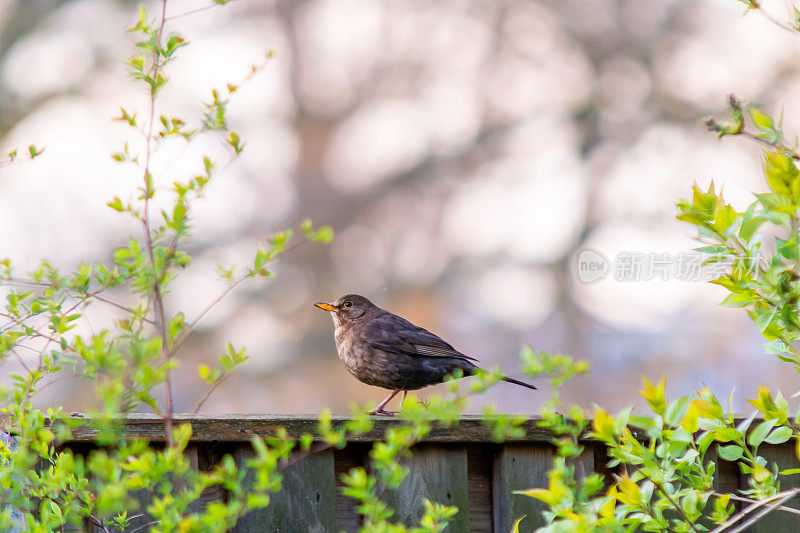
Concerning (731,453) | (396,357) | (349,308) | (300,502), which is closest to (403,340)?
(396,357)

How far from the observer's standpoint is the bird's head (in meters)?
4.96

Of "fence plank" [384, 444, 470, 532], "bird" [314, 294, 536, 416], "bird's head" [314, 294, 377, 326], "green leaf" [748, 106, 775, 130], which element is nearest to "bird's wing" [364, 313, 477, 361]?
"bird" [314, 294, 536, 416]

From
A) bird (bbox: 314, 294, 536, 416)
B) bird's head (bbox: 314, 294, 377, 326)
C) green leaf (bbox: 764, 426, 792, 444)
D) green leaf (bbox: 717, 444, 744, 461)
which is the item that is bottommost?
green leaf (bbox: 717, 444, 744, 461)

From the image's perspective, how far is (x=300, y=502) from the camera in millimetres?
2219

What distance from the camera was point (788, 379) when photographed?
8.38m

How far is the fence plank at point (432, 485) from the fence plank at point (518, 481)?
0.10 m

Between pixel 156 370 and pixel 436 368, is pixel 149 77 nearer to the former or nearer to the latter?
pixel 156 370

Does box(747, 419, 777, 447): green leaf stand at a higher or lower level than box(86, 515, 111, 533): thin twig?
higher

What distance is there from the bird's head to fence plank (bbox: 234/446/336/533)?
106 inches

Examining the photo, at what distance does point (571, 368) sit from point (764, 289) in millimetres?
358

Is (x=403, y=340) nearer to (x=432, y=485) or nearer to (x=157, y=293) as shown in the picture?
(x=432, y=485)

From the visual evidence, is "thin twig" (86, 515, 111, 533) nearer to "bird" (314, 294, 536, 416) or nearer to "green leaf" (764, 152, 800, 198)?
"green leaf" (764, 152, 800, 198)

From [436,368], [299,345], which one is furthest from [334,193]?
[436,368]

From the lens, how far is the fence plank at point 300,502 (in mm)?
2195
